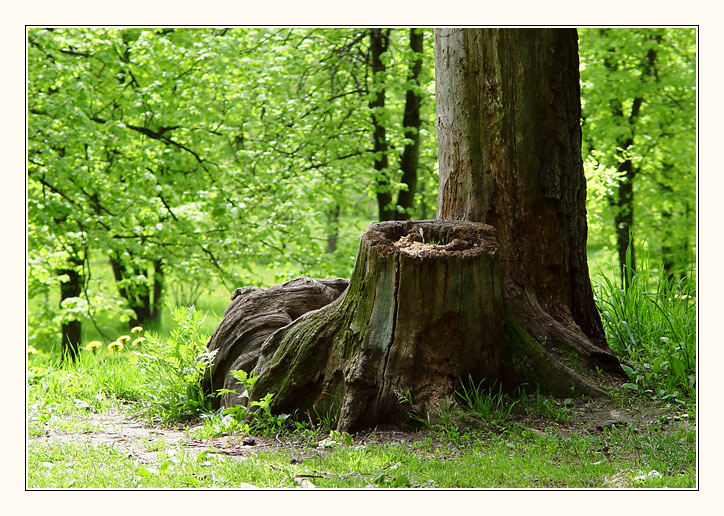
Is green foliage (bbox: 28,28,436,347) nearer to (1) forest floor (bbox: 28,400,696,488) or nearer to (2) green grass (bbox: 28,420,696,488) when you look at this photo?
(1) forest floor (bbox: 28,400,696,488)

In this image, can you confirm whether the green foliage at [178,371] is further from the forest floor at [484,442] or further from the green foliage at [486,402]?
the green foliage at [486,402]

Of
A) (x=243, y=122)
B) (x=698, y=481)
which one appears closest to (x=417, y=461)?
(x=698, y=481)

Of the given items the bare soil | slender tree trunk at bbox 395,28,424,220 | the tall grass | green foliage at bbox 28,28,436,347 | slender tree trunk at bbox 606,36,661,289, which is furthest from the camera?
slender tree trunk at bbox 606,36,661,289

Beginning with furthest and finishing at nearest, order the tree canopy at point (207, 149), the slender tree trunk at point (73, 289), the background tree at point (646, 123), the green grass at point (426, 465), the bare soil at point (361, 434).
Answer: the background tree at point (646, 123) < the slender tree trunk at point (73, 289) < the tree canopy at point (207, 149) < the bare soil at point (361, 434) < the green grass at point (426, 465)

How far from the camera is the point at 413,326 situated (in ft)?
13.5

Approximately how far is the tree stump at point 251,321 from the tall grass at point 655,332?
2349mm

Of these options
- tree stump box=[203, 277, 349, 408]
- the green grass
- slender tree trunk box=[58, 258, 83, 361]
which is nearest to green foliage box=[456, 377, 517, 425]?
the green grass

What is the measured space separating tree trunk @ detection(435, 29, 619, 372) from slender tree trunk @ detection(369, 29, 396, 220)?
23.7 feet

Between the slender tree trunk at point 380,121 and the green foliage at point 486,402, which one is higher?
the slender tree trunk at point 380,121

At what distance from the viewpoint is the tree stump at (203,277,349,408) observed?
5074 millimetres

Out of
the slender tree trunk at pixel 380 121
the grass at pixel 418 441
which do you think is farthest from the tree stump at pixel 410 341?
the slender tree trunk at pixel 380 121

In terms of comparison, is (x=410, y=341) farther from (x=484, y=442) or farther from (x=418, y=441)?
(x=484, y=442)

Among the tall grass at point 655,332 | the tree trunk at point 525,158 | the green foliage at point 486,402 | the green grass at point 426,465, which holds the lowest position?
the green grass at point 426,465

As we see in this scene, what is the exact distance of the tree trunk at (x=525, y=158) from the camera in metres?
4.85
